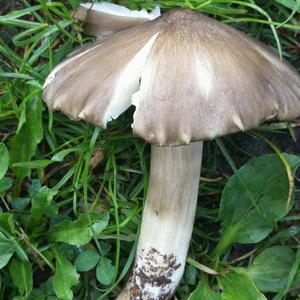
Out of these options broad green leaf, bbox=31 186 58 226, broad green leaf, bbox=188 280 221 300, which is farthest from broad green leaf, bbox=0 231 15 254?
broad green leaf, bbox=188 280 221 300

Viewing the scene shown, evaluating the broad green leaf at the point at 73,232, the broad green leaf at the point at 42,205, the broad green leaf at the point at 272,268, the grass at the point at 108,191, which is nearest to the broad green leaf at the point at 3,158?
the grass at the point at 108,191

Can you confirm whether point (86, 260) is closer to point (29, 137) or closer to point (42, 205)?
point (42, 205)

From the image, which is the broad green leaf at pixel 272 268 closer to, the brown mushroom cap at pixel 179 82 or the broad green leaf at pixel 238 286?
the broad green leaf at pixel 238 286

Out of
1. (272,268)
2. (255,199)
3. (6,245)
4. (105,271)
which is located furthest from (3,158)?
(272,268)

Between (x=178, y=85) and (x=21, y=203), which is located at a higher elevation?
(x=178, y=85)

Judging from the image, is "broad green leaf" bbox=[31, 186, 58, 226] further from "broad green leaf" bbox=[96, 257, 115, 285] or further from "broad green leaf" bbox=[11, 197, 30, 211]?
"broad green leaf" bbox=[96, 257, 115, 285]

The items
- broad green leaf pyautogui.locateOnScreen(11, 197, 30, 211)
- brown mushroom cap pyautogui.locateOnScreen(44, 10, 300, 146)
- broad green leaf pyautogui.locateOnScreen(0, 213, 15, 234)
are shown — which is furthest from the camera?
broad green leaf pyautogui.locateOnScreen(11, 197, 30, 211)
